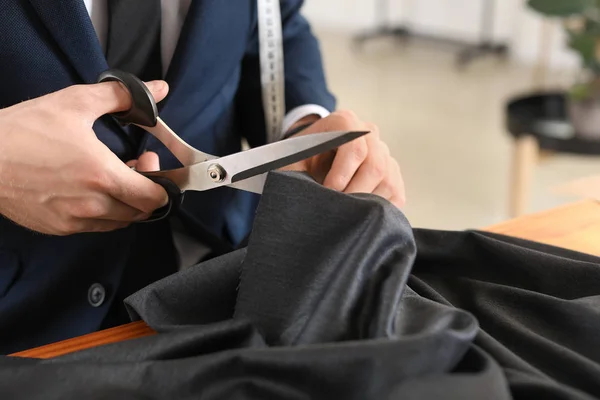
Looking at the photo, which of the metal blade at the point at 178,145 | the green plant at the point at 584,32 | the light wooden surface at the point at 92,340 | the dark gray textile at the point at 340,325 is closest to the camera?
the dark gray textile at the point at 340,325

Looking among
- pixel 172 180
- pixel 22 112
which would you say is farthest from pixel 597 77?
pixel 22 112

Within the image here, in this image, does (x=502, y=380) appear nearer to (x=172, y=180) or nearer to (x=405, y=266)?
(x=405, y=266)

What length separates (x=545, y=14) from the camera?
1.55m

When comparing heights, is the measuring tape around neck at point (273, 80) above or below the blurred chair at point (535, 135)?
above

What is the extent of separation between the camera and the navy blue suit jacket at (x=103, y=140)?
23.0 inches

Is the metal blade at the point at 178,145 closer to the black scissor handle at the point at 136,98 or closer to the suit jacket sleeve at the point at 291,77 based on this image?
the black scissor handle at the point at 136,98

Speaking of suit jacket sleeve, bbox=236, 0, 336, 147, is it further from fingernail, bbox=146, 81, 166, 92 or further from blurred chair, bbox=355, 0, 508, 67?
blurred chair, bbox=355, 0, 508, 67

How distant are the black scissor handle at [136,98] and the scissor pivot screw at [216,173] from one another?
0.06m

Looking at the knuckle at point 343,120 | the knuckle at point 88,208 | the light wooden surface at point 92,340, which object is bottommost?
the light wooden surface at point 92,340

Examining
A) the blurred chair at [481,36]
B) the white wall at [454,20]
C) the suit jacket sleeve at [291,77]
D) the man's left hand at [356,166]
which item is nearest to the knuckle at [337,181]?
the man's left hand at [356,166]

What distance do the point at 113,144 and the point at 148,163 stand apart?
0.13ft

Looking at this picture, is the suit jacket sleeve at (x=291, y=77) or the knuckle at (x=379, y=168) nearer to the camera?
the knuckle at (x=379, y=168)

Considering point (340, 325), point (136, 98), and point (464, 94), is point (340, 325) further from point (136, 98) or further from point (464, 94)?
point (464, 94)

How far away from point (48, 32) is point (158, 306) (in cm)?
27
